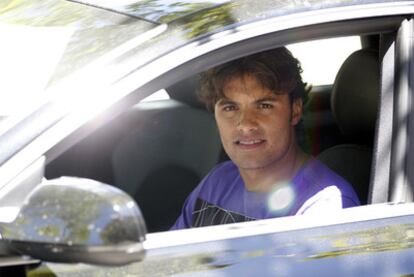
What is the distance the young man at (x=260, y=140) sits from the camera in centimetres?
299

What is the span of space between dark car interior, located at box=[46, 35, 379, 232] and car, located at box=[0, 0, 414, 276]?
0.23 m

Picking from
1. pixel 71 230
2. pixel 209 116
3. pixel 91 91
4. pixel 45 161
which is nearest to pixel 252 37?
pixel 91 91

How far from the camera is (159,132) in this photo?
4.19 metres

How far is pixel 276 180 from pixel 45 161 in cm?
102

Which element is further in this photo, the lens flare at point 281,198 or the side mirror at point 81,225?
the lens flare at point 281,198

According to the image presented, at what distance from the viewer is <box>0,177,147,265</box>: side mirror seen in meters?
1.93

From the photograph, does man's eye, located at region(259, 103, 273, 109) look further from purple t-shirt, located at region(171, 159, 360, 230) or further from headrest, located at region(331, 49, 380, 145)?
headrest, located at region(331, 49, 380, 145)

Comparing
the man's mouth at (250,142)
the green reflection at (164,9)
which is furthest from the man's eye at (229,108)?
the green reflection at (164,9)

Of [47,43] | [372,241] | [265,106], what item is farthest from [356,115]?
[47,43]

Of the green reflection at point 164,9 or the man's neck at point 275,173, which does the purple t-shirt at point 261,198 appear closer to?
the man's neck at point 275,173

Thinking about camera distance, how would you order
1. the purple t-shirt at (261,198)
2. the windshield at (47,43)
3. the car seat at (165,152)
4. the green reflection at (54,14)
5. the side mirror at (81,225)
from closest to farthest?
the side mirror at (81,225), the windshield at (47,43), the green reflection at (54,14), the purple t-shirt at (261,198), the car seat at (165,152)

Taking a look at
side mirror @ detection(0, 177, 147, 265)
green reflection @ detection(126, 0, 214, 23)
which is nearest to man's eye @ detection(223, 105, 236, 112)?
green reflection @ detection(126, 0, 214, 23)

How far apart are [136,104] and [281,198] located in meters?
0.65

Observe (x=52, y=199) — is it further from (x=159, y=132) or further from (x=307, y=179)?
(x=159, y=132)
